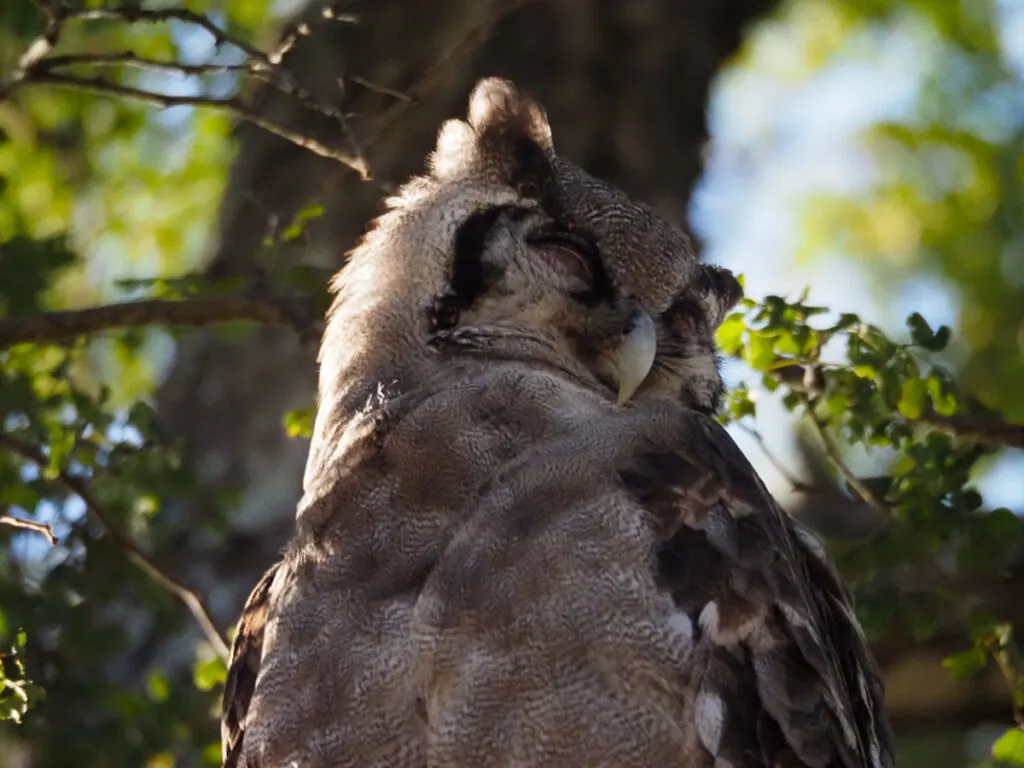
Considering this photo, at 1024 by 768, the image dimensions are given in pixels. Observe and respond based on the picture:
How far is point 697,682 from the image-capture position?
2.76m

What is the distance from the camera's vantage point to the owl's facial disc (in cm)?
333

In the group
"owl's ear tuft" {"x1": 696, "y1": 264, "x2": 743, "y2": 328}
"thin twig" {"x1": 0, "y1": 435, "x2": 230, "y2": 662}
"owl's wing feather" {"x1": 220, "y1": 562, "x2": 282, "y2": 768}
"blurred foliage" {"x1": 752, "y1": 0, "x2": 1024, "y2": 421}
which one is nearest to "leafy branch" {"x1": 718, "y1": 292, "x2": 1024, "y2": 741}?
"owl's ear tuft" {"x1": 696, "y1": 264, "x2": 743, "y2": 328}

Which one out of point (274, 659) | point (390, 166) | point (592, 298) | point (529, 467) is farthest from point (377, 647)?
point (390, 166)

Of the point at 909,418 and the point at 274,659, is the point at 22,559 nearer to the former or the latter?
the point at 274,659

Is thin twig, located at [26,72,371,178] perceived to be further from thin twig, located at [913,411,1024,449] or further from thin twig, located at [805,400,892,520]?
thin twig, located at [913,411,1024,449]

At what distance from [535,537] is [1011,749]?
4.10ft

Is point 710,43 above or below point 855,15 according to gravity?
below

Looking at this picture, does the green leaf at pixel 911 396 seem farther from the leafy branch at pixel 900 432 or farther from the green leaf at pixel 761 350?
the green leaf at pixel 761 350

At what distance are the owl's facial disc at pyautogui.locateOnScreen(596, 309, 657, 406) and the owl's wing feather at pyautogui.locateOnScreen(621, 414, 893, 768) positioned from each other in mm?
184

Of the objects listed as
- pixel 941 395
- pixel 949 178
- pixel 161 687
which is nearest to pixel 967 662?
pixel 941 395

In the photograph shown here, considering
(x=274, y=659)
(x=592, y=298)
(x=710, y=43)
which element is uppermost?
(x=710, y=43)

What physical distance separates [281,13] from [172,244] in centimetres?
187

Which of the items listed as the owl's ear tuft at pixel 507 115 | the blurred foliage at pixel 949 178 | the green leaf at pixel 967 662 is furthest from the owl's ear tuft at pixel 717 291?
the blurred foliage at pixel 949 178

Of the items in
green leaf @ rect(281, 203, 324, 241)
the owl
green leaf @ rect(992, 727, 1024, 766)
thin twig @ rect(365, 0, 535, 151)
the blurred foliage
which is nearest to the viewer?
the owl
